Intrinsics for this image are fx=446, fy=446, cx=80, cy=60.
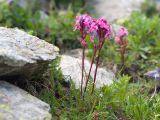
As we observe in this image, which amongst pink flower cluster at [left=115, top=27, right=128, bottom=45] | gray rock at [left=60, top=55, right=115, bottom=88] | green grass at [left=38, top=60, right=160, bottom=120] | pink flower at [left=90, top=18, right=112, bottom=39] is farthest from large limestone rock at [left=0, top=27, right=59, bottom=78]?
pink flower cluster at [left=115, top=27, right=128, bottom=45]

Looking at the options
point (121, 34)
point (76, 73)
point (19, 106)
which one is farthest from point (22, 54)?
point (121, 34)

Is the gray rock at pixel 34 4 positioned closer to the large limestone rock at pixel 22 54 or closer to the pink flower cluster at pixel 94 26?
the large limestone rock at pixel 22 54

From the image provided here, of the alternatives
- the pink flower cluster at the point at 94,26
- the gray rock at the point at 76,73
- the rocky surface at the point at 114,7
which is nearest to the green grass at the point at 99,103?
the gray rock at the point at 76,73

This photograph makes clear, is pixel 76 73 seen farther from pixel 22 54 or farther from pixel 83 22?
pixel 22 54

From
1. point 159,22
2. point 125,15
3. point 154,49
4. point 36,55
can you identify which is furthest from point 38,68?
point 125,15

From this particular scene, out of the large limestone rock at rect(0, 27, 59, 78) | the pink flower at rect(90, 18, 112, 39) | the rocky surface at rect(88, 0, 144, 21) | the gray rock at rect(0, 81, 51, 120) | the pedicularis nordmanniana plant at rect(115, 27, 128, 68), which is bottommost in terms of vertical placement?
the gray rock at rect(0, 81, 51, 120)

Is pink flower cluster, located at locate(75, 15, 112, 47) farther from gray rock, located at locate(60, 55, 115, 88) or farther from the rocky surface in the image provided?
the rocky surface
